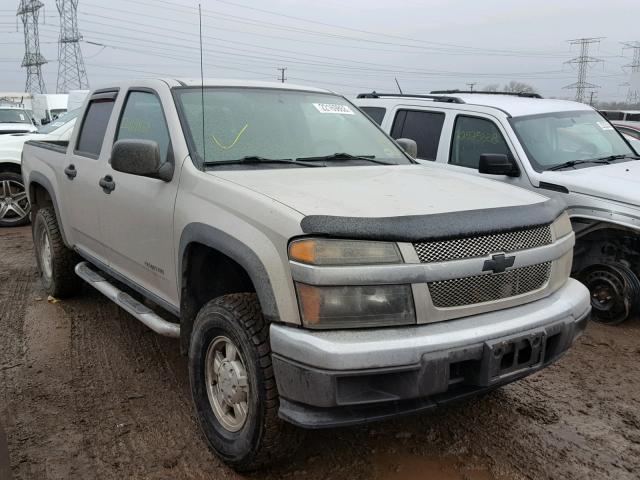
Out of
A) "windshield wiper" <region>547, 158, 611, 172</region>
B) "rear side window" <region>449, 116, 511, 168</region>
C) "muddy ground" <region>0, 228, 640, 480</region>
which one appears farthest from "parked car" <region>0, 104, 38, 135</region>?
"windshield wiper" <region>547, 158, 611, 172</region>

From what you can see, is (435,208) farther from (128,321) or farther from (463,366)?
(128,321)

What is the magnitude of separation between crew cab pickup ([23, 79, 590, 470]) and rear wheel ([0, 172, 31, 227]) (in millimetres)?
5818

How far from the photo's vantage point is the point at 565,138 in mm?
5863

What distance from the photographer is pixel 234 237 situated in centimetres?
266

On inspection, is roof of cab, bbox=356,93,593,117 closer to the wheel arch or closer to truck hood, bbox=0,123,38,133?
the wheel arch

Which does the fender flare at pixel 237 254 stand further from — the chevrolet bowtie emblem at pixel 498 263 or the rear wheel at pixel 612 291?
the rear wheel at pixel 612 291

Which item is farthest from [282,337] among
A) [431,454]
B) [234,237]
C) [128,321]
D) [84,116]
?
[84,116]

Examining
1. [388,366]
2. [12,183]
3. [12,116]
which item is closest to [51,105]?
[12,116]

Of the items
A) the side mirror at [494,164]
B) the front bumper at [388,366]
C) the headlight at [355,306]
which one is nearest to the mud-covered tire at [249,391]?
the front bumper at [388,366]

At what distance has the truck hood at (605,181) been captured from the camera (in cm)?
471

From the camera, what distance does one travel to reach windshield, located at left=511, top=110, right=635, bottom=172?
5.55m

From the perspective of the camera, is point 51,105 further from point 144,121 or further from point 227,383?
point 227,383

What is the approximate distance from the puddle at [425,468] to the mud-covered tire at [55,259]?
3531 mm

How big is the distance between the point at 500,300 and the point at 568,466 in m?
1.03
